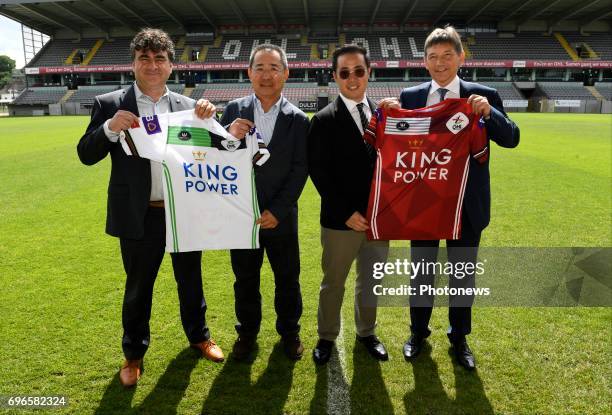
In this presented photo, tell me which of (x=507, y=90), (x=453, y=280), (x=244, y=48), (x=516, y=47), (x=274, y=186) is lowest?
(x=453, y=280)

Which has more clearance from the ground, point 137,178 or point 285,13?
point 285,13

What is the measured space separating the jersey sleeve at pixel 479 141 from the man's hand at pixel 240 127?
1491 millimetres

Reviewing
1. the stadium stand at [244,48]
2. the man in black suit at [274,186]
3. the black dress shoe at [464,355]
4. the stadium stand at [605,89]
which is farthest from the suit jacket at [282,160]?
the stadium stand at [605,89]

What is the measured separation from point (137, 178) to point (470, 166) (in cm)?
229

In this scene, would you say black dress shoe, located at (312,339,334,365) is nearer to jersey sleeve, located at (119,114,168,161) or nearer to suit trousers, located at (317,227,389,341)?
suit trousers, located at (317,227,389,341)

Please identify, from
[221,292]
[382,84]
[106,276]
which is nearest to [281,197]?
[221,292]

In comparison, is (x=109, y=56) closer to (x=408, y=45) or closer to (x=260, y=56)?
(x=408, y=45)

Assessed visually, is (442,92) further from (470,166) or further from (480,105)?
(470,166)

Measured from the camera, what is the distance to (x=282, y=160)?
3.08 metres

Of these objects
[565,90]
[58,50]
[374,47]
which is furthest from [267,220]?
[58,50]

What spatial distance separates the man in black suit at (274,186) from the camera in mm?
2988

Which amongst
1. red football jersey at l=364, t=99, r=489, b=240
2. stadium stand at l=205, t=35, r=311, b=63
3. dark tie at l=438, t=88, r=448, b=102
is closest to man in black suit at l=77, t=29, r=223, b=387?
red football jersey at l=364, t=99, r=489, b=240

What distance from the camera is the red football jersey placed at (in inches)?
115

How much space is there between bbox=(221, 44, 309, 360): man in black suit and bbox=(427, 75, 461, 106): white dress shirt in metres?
0.91
